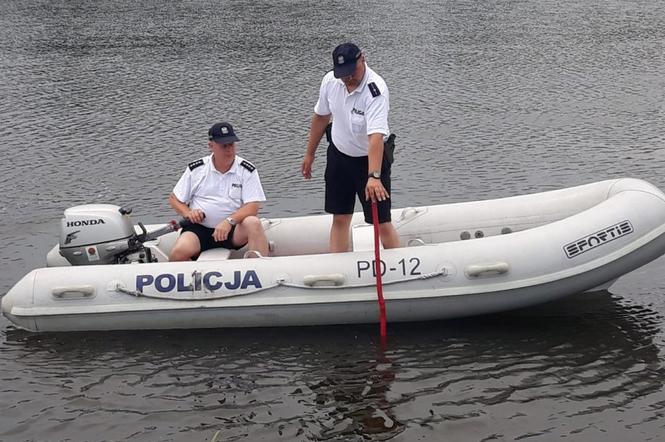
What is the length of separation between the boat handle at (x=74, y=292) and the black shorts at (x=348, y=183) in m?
1.83

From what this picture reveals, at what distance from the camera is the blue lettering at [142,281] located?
→ 21.7ft

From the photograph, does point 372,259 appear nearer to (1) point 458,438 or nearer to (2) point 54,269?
(1) point 458,438

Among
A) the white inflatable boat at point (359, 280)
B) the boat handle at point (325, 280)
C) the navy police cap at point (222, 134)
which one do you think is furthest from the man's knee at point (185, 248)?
the boat handle at point (325, 280)

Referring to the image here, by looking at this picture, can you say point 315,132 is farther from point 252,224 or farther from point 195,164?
point 195,164

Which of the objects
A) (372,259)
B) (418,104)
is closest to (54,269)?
(372,259)

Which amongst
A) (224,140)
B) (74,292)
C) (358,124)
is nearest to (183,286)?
(74,292)

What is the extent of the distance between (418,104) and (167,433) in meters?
10.4

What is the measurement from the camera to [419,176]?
36.6ft

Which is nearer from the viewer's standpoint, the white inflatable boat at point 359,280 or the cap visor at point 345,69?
the cap visor at point 345,69

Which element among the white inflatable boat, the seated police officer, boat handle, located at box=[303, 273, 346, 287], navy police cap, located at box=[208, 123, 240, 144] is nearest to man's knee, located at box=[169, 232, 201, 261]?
the seated police officer

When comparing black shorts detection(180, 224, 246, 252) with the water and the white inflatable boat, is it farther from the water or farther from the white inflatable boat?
the water

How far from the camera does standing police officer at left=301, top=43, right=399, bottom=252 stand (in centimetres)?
609

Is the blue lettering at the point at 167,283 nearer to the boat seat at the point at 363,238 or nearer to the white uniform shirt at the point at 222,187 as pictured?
the white uniform shirt at the point at 222,187

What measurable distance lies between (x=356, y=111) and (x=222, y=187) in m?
1.28
